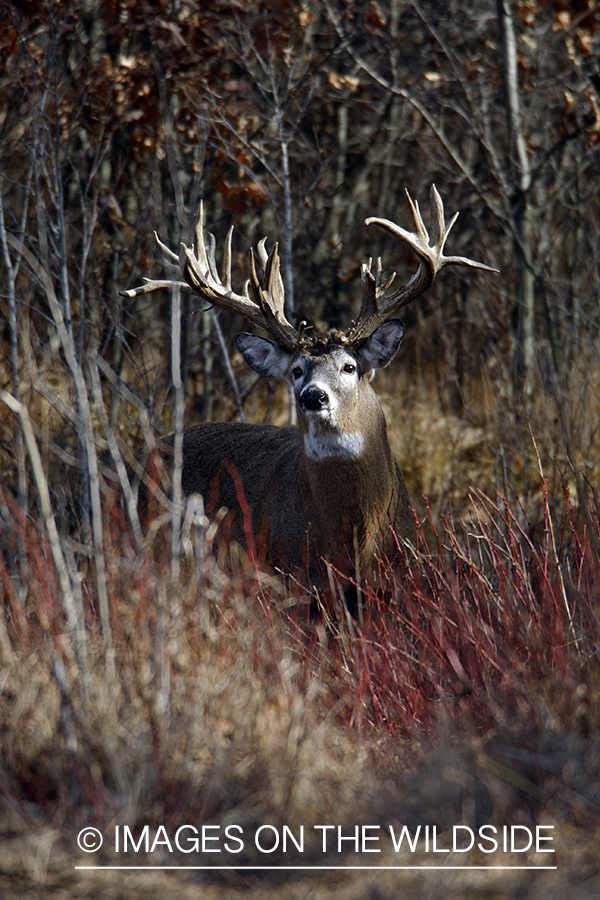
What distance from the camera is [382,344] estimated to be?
17.8 feet

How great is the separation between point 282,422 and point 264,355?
3221 mm

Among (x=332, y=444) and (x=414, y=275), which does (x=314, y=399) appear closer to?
(x=332, y=444)

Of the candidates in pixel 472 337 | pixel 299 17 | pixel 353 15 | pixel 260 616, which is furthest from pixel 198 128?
pixel 260 616

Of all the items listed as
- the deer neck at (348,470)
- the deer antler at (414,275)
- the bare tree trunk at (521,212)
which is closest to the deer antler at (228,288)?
the deer antler at (414,275)

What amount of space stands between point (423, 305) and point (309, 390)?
6.22 meters

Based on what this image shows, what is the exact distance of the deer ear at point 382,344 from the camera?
17.7 feet

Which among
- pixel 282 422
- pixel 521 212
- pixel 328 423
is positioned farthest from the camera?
pixel 282 422

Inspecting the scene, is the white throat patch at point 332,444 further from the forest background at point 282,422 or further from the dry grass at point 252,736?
the dry grass at point 252,736

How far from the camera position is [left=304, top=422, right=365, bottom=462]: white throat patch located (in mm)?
5105

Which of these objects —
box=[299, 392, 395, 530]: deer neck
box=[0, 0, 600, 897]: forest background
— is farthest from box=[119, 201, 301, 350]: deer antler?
box=[299, 392, 395, 530]: deer neck

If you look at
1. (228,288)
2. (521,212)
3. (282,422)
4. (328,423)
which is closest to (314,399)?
(328,423)

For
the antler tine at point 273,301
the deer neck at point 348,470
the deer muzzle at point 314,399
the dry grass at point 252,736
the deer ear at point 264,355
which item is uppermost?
the antler tine at point 273,301

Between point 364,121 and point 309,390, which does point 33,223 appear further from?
point 364,121

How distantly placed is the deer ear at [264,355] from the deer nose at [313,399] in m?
0.82
